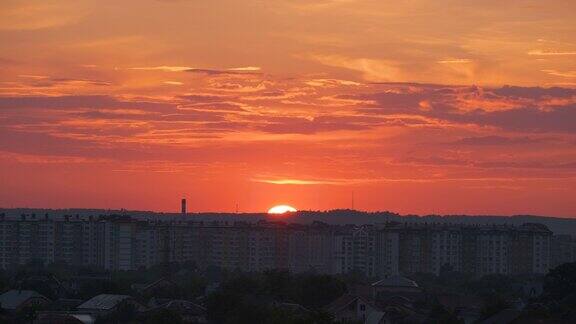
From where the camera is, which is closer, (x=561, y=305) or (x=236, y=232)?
(x=561, y=305)

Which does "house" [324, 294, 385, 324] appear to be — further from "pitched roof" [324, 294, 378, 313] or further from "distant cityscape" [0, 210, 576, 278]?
"distant cityscape" [0, 210, 576, 278]

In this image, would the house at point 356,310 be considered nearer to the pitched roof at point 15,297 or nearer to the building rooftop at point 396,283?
the pitched roof at point 15,297

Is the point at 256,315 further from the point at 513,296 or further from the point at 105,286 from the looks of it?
the point at 513,296

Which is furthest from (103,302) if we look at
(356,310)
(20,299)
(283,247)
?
(283,247)

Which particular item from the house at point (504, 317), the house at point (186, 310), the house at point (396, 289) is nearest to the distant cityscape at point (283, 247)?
the house at point (396, 289)

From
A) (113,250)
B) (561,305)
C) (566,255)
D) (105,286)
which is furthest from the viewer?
(566,255)

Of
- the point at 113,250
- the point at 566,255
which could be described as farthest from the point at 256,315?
the point at 566,255
